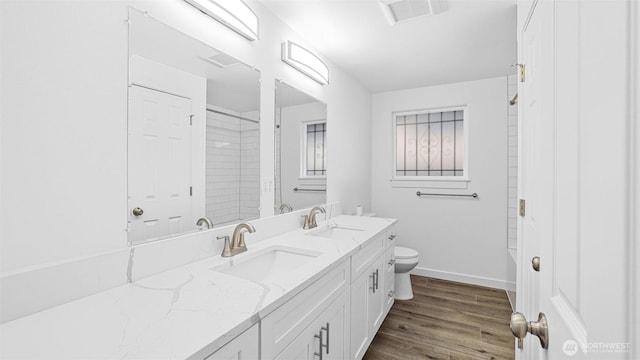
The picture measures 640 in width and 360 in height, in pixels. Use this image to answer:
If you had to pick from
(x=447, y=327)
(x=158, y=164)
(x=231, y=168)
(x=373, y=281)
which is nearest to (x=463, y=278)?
(x=447, y=327)

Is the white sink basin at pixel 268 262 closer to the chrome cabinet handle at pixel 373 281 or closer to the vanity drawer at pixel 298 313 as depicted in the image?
the vanity drawer at pixel 298 313

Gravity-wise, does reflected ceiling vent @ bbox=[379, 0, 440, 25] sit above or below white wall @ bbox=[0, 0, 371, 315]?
above

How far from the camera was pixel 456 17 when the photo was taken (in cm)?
201

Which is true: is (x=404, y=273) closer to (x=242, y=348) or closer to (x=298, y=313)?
(x=298, y=313)

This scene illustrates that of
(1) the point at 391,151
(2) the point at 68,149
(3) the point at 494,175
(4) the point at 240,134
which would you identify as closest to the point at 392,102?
(1) the point at 391,151

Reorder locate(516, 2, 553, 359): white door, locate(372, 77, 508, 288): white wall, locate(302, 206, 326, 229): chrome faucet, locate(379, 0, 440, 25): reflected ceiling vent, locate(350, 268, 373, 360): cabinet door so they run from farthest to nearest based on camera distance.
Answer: locate(372, 77, 508, 288): white wall, locate(302, 206, 326, 229): chrome faucet, locate(379, 0, 440, 25): reflected ceiling vent, locate(350, 268, 373, 360): cabinet door, locate(516, 2, 553, 359): white door

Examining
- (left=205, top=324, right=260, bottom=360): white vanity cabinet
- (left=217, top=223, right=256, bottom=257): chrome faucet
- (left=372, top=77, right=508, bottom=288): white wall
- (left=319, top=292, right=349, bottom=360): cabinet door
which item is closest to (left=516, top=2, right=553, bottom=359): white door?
(left=319, top=292, right=349, bottom=360): cabinet door

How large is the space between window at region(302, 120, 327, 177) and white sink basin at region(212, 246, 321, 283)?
0.87 meters

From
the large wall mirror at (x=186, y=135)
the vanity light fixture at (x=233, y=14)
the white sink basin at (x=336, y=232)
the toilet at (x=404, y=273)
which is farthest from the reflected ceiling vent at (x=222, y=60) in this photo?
the toilet at (x=404, y=273)

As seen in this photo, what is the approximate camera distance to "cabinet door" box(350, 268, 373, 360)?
5.51ft

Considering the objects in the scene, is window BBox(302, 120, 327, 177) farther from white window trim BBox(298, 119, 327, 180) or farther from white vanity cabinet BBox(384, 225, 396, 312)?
white vanity cabinet BBox(384, 225, 396, 312)

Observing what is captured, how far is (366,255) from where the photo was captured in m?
1.89

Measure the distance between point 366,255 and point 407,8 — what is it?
5.25 feet

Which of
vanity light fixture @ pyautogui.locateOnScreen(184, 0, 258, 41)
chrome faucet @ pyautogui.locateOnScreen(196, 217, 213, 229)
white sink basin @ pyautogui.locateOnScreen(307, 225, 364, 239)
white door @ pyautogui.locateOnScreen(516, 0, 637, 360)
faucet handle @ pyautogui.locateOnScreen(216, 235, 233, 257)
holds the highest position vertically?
vanity light fixture @ pyautogui.locateOnScreen(184, 0, 258, 41)
